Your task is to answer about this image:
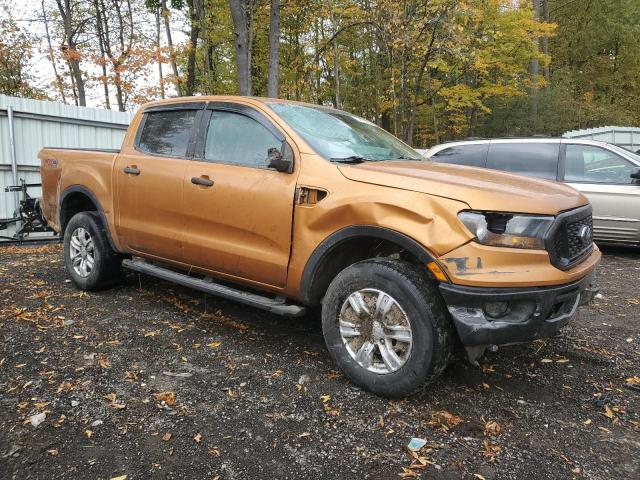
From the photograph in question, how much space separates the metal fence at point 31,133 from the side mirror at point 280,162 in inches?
358

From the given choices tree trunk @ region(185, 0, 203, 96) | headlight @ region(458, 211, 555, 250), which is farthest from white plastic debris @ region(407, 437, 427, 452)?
tree trunk @ region(185, 0, 203, 96)

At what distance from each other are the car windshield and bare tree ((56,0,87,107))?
19689 mm

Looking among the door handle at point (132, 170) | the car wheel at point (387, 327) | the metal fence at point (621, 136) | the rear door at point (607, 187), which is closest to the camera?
the car wheel at point (387, 327)

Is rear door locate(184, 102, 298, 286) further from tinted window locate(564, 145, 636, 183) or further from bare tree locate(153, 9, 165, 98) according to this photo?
bare tree locate(153, 9, 165, 98)

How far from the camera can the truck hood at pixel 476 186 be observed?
2.72 m

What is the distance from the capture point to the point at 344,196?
3113 mm

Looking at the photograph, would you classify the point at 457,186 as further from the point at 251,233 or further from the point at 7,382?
the point at 7,382

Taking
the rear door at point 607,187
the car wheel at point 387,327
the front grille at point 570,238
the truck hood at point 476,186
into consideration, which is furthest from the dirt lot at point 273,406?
the rear door at point 607,187

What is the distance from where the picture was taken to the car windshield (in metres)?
3.51

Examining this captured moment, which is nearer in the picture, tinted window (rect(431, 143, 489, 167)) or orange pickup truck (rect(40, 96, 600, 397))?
orange pickup truck (rect(40, 96, 600, 397))

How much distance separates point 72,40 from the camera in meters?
22.5

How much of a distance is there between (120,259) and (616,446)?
456cm

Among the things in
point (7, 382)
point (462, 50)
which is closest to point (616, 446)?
point (7, 382)

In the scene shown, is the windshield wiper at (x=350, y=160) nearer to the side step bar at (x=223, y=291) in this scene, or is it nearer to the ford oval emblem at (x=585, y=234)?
the side step bar at (x=223, y=291)
